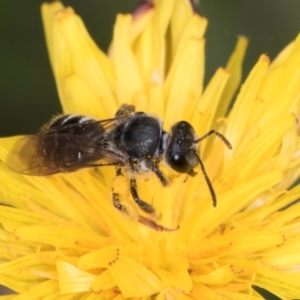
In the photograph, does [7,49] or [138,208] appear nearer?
[138,208]

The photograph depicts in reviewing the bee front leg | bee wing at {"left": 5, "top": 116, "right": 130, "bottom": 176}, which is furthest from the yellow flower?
bee wing at {"left": 5, "top": 116, "right": 130, "bottom": 176}

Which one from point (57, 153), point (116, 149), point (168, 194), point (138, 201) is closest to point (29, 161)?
point (57, 153)

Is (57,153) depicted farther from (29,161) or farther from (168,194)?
(168,194)

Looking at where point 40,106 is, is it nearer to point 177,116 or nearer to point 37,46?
point 37,46

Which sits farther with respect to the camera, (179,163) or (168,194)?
(168,194)

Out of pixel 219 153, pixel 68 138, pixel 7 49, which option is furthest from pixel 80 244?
pixel 7 49
